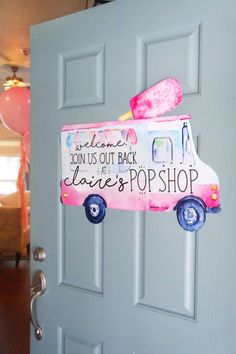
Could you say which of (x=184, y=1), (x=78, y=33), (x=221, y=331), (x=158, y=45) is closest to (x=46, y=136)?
(x=78, y=33)

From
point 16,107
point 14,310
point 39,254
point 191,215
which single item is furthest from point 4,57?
point 191,215

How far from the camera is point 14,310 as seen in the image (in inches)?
121

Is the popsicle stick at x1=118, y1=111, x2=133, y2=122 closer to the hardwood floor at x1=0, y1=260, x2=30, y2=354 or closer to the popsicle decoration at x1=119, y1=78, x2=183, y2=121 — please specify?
the popsicle decoration at x1=119, y1=78, x2=183, y2=121

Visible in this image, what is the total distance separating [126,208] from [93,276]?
280 millimetres

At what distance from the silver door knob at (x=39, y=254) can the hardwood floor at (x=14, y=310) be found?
1.54 metres

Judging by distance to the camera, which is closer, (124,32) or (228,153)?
(228,153)

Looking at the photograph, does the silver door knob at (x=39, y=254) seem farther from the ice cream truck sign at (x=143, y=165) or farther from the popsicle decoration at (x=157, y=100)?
the popsicle decoration at (x=157, y=100)

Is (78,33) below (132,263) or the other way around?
the other way around

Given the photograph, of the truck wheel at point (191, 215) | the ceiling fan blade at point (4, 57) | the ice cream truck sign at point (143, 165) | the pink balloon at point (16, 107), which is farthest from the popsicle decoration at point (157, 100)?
the ceiling fan blade at point (4, 57)

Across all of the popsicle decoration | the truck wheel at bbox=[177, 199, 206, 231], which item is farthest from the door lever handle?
the popsicle decoration

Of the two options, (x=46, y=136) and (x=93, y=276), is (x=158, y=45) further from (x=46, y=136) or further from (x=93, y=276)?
(x=93, y=276)

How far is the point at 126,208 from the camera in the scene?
103cm

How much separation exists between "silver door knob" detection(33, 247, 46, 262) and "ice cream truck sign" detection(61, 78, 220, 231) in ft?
0.76

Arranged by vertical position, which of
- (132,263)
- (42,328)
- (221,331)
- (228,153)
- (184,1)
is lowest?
(42,328)
